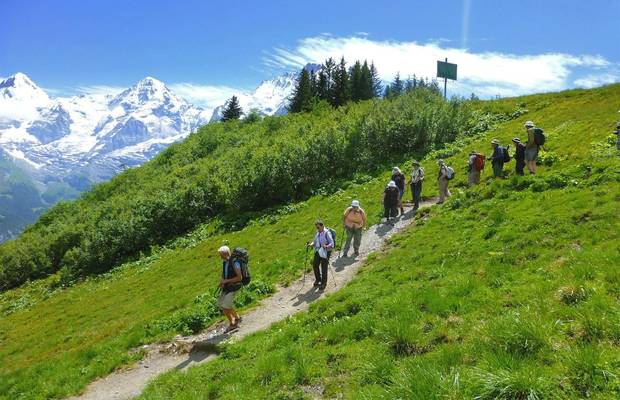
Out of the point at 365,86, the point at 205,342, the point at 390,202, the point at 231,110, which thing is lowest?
the point at 205,342

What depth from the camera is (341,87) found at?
3829 inches

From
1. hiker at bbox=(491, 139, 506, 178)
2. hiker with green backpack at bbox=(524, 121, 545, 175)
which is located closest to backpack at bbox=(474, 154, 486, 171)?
hiker at bbox=(491, 139, 506, 178)

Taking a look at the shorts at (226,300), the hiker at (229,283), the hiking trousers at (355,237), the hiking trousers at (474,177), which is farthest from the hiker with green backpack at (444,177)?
the shorts at (226,300)

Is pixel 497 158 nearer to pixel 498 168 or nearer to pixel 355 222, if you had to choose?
pixel 498 168

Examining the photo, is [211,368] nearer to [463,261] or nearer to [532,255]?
[463,261]

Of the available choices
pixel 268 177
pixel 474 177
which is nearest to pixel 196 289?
pixel 474 177

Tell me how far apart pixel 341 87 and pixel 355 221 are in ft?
261

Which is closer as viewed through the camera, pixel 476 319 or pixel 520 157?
pixel 476 319

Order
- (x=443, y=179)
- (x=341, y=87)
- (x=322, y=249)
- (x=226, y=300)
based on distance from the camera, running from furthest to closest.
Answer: (x=341, y=87) → (x=443, y=179) → (x=322, y=249) → (x=226, y=300)

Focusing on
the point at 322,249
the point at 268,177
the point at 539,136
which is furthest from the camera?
the point at 268,177

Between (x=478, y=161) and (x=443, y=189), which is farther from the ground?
(x=478, y=161)

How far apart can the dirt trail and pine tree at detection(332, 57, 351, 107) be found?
77914 millimetres

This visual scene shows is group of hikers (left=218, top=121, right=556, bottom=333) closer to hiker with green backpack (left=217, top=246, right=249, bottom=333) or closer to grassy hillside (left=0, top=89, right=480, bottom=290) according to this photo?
hiker with green backpack (left=217, top=246, right=249, bottom=333)

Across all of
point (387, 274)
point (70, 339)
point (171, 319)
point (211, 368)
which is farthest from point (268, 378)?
point (70, 339)
